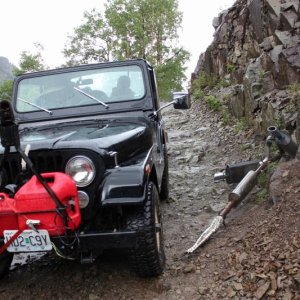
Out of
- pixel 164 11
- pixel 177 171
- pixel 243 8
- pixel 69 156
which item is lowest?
pixel 177 171

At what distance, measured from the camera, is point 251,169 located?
517 cm

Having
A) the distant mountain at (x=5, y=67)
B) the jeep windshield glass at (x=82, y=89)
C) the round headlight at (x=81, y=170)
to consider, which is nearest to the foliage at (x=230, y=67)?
the jeep windshield glass at (x=82, y=89)

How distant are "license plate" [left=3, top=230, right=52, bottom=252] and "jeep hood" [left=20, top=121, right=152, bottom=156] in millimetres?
604

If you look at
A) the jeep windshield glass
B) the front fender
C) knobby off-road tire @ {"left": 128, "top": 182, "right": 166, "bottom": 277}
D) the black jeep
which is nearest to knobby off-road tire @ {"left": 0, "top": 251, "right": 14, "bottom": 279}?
the black jeep

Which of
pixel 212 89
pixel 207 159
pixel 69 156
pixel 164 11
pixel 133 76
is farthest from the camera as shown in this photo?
pixel 164 11

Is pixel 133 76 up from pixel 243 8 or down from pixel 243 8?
down

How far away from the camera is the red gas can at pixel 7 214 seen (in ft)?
8.68

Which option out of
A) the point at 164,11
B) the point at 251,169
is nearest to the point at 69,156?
the point at 251,169

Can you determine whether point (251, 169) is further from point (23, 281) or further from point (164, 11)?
point (164, 11)

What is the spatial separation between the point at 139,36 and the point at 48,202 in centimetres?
2542

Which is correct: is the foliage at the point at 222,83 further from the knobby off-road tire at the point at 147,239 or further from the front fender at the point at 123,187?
the front fender at the point at 123,187

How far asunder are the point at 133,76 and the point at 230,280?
7.66 feet

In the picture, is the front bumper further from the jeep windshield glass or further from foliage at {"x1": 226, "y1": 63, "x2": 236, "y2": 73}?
foliage at {"x1": 226, "y1": 63, "x2": 236, "y2": 73}

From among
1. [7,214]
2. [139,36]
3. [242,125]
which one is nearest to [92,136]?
[7,214]
